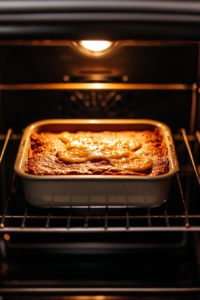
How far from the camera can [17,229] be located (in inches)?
33.0

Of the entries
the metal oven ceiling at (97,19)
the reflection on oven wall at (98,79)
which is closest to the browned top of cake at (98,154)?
the reflection on oven wall at (98,79)

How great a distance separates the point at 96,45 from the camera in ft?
3.19

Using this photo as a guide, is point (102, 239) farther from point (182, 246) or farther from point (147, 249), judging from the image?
point (182, 246)

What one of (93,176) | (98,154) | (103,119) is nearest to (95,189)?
(93,176)

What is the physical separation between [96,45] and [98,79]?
16 centimetres

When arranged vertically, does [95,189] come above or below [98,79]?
below

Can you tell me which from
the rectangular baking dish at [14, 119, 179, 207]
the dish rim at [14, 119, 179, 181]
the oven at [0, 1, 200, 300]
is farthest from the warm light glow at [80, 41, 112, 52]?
the rectangular baking dish at [14, 119, 179, 207]

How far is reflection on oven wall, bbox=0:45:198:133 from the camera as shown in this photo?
108cm

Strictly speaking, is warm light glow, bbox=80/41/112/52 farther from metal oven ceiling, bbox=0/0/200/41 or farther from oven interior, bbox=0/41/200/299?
metal oven ceiling, bbox=0/0/200/41

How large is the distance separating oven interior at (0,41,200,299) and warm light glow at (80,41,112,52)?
0.08 metres

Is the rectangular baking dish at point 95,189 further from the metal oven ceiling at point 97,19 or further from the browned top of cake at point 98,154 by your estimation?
the metal oven ceiling at point 97,19

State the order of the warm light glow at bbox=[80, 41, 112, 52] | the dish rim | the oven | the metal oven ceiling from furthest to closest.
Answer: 1. the oven
2. the warm light glow at bbox=[80, 41, 112, 52]
3. the dish rim
4. the metal oven ceiling

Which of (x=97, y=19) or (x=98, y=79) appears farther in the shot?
(x=98, y=79)

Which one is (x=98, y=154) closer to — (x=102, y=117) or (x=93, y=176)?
(x=93, y=176)
